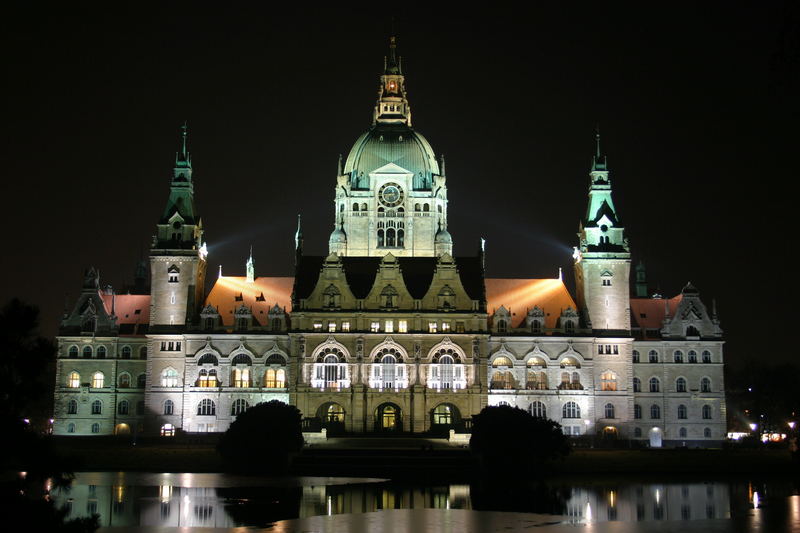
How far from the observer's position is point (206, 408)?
10062 centimetres

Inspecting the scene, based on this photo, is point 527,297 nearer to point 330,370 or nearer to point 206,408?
point 330,370

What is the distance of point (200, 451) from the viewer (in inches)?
3147

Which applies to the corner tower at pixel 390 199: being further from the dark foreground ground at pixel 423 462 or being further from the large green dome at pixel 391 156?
the dark foreground ground at pixel 423 462

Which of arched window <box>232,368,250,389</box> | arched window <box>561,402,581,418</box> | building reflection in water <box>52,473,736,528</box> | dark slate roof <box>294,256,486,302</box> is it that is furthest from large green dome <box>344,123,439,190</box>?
building reflection in water <box>52,473,736,528</box>

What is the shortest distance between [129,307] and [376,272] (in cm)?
2548

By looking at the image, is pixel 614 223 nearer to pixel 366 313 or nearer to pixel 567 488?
pixel 366 313

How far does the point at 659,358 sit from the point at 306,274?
3385cm

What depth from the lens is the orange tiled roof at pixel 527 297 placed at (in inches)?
4168

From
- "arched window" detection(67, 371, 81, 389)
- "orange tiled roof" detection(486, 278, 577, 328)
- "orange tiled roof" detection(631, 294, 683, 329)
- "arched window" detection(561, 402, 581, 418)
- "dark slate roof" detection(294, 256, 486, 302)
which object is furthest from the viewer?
"orange tiled roof" detection(631, 294, 683, 329)

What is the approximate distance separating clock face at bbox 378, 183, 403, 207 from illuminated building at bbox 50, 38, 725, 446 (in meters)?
14.1

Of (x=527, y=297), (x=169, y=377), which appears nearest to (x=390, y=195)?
(x=527, y=297)

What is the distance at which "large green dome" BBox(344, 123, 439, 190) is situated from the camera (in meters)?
118

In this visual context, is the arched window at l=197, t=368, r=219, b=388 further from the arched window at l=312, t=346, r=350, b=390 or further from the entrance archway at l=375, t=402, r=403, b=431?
the entrance archway at l=375, t=402, r=403, b=431

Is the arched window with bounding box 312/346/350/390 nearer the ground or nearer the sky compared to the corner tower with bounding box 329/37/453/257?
nearer the ground
